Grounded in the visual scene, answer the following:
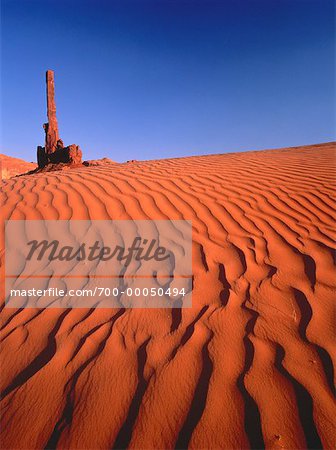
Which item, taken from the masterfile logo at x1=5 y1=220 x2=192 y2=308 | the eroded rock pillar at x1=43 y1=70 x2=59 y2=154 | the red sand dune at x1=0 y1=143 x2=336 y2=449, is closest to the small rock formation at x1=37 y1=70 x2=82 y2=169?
the eroded rock pillar at x1=43 y1=70 x2=59 y2=154

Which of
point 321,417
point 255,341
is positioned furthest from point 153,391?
point 321,417

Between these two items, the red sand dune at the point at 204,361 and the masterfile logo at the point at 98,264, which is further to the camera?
the masterfile logo at the point at 98,264

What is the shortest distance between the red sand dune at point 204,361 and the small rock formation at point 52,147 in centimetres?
816

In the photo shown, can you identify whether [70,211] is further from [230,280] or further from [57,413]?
[57,413]

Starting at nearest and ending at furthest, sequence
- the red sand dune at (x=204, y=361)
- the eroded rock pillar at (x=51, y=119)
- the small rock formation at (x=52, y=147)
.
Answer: the red sand dune at (x=204, y=361), the small rock formation at (x=52, y=147), the eroded rock pillar at (x=51, y=119)

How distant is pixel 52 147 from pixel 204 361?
503 inches

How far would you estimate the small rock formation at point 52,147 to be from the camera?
33.4ft

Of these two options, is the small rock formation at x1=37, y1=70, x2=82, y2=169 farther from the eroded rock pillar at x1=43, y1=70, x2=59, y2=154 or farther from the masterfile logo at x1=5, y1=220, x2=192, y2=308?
the masterfile logo at x1=5, y1=220, x2=192, y2=308

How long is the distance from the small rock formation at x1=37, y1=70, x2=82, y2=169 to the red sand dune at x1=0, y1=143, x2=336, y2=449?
816 centimetres

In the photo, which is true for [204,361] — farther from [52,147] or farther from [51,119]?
[51,119]

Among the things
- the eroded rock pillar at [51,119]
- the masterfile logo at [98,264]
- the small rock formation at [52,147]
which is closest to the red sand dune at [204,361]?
the masterfile logo at [98,264]

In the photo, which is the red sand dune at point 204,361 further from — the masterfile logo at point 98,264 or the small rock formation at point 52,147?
the small rock formation at point 52,147

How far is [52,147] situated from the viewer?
12297 millimetres

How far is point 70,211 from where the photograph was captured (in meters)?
3.38
